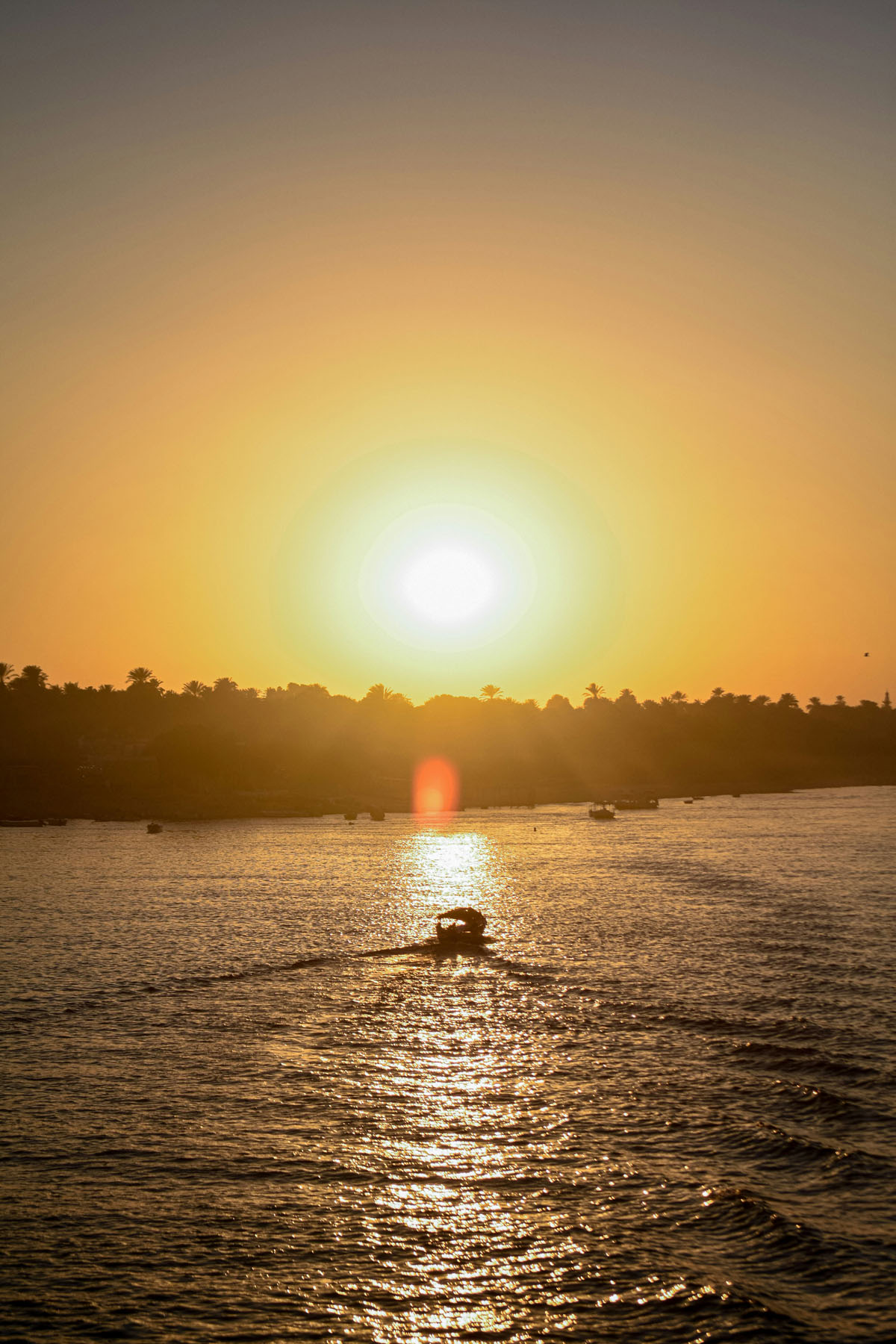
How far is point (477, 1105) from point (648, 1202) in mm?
8004

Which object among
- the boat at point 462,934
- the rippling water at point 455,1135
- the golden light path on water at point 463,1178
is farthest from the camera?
the boat at point 462,934

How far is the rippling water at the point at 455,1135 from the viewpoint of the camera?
64.5ft

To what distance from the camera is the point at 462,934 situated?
62406 millimetres

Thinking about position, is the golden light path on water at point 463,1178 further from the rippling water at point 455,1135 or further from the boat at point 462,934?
the boat at point 462,934

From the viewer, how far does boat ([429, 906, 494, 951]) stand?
60812mm

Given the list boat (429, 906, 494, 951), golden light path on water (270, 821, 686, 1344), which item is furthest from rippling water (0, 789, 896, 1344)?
boat (429, 906, 494, 951)

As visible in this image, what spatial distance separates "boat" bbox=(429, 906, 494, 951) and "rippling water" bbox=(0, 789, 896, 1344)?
2445 mm

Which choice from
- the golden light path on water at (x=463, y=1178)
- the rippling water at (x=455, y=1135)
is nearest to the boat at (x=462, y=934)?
the rippling water at (x=455, y=1135)

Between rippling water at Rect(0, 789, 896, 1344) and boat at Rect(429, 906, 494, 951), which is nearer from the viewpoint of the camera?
rippling water at Rect(0, 789, 896, 1344)

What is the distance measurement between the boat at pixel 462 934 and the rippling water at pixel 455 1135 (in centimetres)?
245

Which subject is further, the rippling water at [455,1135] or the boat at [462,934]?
the boat at [462,934]

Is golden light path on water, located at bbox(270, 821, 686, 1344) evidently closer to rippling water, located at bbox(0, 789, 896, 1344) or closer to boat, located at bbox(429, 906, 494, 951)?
rippling water, located at bbox(0, 789, 896, 1344)

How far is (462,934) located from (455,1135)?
34.3 m

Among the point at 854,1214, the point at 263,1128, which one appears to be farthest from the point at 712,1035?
the point at 263,1128
